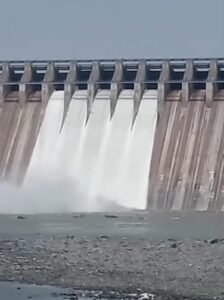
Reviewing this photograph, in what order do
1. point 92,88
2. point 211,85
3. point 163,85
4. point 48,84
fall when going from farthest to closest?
point 48,84 < point 92,88 < point 163,85 < point 211,85

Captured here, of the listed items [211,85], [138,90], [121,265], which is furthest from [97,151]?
[121,265]

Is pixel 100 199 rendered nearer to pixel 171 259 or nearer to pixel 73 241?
pixel 73 241

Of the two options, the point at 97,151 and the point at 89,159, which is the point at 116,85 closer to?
the point at 97,151

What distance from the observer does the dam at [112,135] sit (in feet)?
129

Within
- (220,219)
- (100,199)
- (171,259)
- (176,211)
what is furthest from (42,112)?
(171,259)

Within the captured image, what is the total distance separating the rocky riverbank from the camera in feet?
56.4

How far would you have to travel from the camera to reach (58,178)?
42344 mm

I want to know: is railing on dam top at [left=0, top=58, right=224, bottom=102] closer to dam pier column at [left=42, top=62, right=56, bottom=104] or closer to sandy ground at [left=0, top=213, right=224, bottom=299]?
dam pier column at [left=42, top=62, right=56, bottom=104]

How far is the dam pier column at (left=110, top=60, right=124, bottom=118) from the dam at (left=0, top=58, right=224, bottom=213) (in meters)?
0.04

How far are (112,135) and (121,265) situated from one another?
21.5 m

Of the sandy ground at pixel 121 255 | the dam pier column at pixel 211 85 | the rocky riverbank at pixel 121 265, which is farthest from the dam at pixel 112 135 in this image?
the rocky riverbank at pixel 121 265

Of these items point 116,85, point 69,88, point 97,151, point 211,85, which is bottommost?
point 97,151

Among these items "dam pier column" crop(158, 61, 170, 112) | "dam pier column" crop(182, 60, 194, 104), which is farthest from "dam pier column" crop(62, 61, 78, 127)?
"dam pier column" crop(182, 60, 194, 104)

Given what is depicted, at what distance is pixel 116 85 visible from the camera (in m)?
41.8
